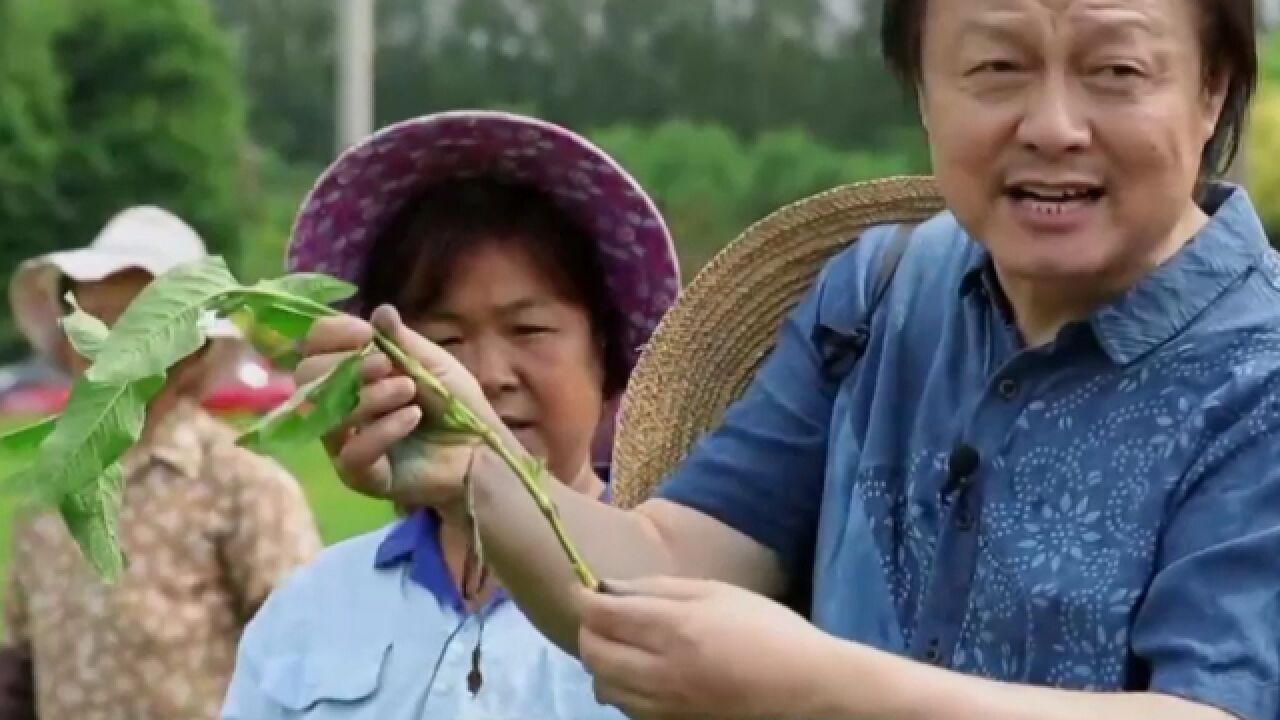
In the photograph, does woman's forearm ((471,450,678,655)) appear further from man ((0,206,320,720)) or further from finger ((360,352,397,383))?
man ((0,206,320,720))

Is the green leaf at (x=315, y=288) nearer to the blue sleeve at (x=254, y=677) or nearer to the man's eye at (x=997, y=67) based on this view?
the man's eye at (x=997, y=67)

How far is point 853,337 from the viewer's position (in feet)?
6.46

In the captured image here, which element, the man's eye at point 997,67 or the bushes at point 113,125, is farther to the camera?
the bushes at point 113,125

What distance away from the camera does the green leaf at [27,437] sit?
1.58m

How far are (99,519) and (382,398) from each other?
217mm

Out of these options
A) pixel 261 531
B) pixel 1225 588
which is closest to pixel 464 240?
pixel 1225 588

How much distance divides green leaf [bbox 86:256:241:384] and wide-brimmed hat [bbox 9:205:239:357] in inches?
93.2

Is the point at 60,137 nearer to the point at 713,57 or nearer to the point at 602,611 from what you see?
the point at 713,57

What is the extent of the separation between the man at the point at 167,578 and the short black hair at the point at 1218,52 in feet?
6.93

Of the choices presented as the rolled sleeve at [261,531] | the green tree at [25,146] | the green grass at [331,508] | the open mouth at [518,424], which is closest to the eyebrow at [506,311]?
the open mouth at [518,424]

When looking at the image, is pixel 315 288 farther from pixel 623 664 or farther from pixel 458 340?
pixel 458 340

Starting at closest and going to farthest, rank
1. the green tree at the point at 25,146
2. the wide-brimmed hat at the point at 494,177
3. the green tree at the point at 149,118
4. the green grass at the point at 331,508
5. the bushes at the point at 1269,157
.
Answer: the wide-brimmed hat at the point at 494,177 → the green grass at the point at 331,508 → the bushes at the point at 1269,157 → the green tree at the point at 25,146 → the green tree at the point at 149,118

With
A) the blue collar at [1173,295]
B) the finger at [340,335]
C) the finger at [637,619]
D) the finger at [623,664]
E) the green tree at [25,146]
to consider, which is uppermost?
the blue collar at [1173,295]

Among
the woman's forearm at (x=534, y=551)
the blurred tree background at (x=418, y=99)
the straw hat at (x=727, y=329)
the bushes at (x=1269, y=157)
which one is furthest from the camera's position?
the blurred tree background at (x=418, y=99)
